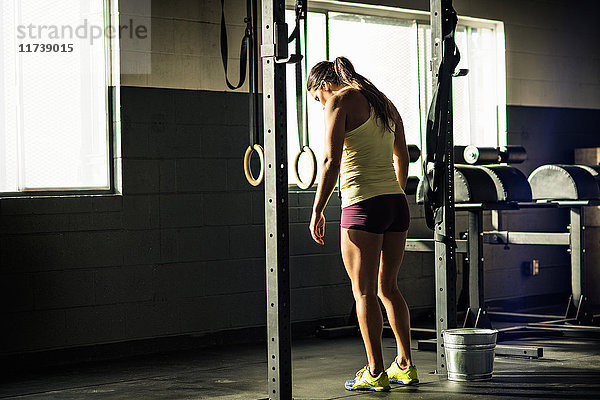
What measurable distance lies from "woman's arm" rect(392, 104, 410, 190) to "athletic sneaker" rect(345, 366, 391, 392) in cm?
94

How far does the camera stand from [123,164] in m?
5.89

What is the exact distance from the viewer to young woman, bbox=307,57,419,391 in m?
4.49

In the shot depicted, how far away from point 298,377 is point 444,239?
109 centimetres

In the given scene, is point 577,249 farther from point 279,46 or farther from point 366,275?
point 279,46

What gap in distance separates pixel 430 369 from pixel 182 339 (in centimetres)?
171

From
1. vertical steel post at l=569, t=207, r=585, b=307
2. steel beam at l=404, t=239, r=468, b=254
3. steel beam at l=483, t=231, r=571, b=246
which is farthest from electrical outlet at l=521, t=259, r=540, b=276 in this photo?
steel beam at l=404, t=239, r=468, b=254

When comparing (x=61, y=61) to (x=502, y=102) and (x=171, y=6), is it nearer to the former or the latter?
(x=171, y=6)

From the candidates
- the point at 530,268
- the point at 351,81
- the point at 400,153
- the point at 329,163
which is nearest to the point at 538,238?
the point at 530,268

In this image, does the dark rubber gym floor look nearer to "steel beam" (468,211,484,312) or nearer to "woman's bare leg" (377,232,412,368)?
"woman's bare leg" (377,232,412,368)

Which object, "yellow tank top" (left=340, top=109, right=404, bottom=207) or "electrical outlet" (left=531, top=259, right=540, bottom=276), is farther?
"electrical outlet" (left=531, top=259, right=540, bottom=276)

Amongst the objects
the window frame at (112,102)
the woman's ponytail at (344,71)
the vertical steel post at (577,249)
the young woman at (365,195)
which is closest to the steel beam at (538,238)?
the vertical steel post at (577,249)

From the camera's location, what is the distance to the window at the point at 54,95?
5578mm

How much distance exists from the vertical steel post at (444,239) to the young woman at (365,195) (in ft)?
1.42

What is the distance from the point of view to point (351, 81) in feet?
15.2
